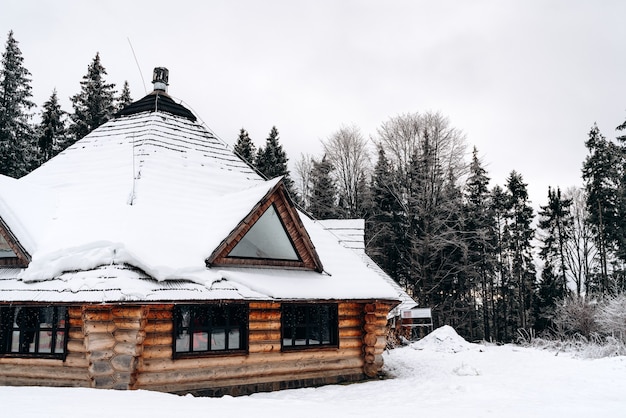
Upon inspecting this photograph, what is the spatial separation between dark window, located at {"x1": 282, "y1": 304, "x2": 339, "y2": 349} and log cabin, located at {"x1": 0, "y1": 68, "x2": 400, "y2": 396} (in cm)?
3

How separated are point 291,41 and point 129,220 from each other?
42.5 feet

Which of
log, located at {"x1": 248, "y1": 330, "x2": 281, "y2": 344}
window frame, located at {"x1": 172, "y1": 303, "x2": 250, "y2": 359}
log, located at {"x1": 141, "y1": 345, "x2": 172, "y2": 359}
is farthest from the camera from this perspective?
log, located at {"x1": 248, "y1": 330, "x2": 281, "y2": 344}

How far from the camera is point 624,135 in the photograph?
2973cm

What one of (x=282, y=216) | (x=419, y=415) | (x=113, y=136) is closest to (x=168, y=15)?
(x=113, y=136)

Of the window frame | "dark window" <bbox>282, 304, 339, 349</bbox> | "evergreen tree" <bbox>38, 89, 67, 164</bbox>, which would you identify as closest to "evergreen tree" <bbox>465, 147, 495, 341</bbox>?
"dark window" <bbox>282, 304, 339, 349</bbox>

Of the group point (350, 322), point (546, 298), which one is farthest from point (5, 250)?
point (546, 298)

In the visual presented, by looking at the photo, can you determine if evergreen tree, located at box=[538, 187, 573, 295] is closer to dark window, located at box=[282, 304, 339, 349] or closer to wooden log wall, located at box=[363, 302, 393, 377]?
wooden log wall, located at box=[363, 302, 393, 377]

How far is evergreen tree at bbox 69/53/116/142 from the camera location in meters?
27.8

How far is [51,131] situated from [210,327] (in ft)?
82.1

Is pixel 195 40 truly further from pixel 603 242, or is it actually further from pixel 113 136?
pixel 603 242

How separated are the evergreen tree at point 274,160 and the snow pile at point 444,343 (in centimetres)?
1812

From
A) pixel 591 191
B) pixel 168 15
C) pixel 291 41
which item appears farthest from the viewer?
pixel 591 191

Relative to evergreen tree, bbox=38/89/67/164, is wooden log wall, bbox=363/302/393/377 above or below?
below

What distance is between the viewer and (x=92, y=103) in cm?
2809
